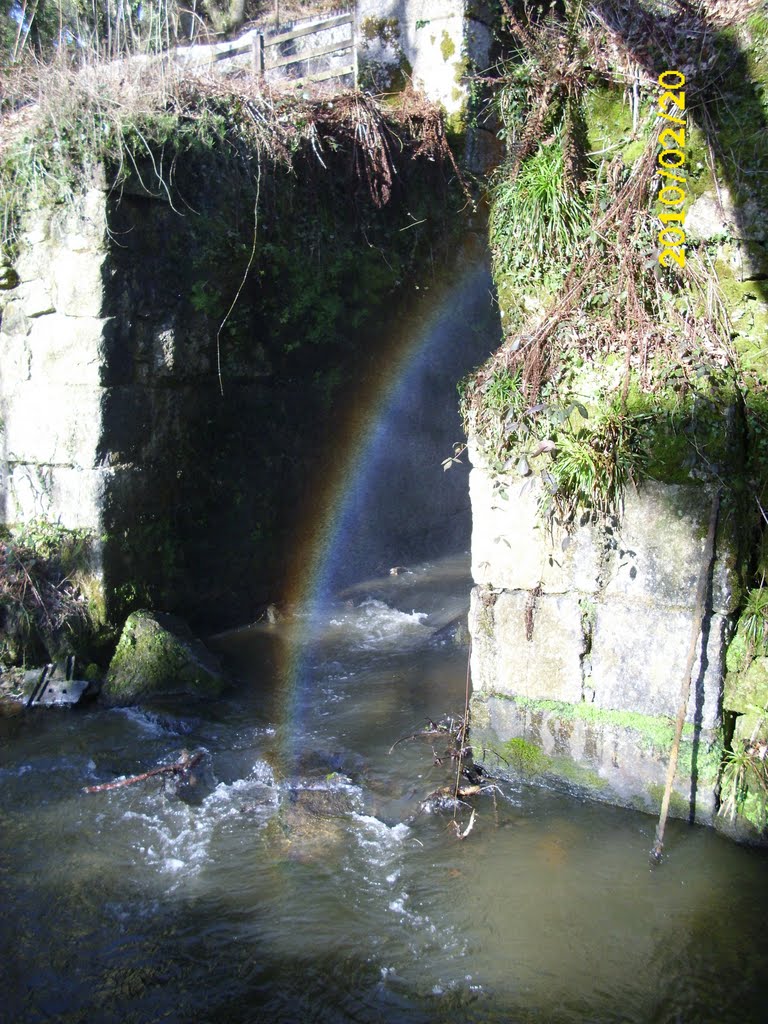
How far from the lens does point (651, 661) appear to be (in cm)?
361

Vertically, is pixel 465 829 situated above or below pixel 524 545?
below

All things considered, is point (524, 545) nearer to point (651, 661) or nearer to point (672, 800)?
point (651, 661)

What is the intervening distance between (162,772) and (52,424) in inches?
106

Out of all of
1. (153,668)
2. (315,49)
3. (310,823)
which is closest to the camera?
(310,823)

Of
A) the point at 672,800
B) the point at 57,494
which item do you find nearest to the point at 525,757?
the point at 672,800

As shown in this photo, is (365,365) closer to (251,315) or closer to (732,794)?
(251,315)

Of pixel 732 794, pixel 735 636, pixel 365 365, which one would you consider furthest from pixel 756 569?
pixel 365 365

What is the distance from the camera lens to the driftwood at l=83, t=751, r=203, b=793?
14.1 ft

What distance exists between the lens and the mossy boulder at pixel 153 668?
5.44 meters

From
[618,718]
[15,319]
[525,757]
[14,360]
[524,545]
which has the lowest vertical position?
[525,757]

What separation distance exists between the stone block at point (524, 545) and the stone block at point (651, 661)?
21cm

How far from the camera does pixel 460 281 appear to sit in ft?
27.5

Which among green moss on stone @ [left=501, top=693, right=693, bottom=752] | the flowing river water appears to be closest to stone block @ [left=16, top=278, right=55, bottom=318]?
the flowing river water

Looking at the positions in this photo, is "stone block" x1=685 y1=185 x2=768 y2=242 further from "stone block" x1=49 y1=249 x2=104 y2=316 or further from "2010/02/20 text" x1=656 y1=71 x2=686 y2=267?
"stone block" x1=49 y1=249 x2=104 y2=316
